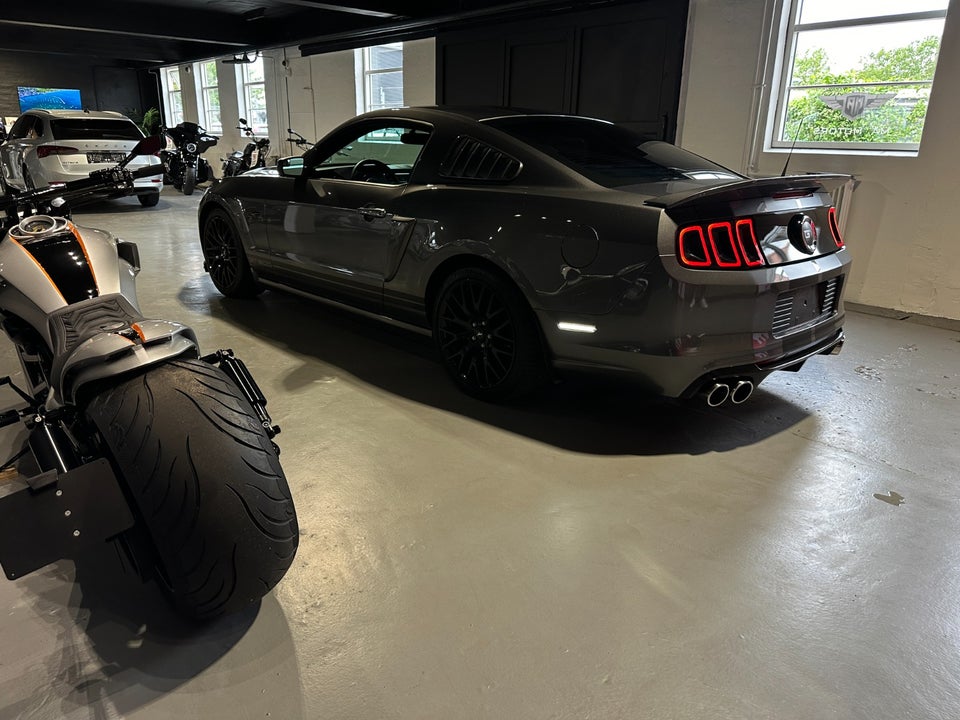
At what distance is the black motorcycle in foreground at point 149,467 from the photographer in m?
1.34

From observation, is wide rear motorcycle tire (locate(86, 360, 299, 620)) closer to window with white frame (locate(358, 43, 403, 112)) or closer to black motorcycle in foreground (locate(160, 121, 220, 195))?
black motorcycle in foreground (locate(160, 121, 220, 195))

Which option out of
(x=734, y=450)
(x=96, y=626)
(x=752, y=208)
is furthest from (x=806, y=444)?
(x=96, y=626)

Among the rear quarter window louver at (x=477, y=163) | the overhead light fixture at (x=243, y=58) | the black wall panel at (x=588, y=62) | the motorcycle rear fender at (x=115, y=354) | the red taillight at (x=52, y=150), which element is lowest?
the motorcycle rear fender at (x=115, y=354)

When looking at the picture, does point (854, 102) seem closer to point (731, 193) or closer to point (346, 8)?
point (731, 193)

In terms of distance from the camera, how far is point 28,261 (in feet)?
5.88

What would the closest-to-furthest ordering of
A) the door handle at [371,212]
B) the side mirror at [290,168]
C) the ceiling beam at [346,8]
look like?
1. the door handle at [371,212]
2. the side mirror at [290,168]
3. the ceiling beam at [346,8]

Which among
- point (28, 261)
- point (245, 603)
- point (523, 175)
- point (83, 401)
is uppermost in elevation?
point (523, 175)

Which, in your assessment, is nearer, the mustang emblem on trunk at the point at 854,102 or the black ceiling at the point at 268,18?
the mustang emblem on trunk at the point at 854,102

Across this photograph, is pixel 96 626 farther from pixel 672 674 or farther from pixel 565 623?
pixel 672 674

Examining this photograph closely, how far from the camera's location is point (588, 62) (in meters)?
6.63

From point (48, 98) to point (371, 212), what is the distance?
18.5 metres

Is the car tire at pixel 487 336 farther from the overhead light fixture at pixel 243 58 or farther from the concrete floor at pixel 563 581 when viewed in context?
the overhead light fixture at pixel 243 58

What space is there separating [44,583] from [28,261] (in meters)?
0.91

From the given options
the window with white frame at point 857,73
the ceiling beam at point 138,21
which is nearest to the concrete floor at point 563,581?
the window with white frame at point 857,73
